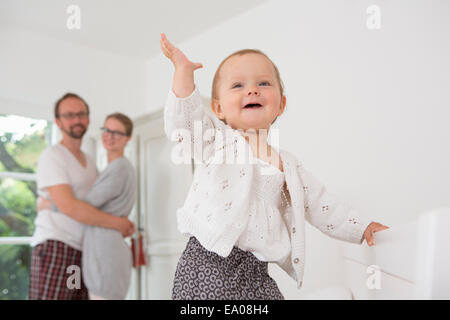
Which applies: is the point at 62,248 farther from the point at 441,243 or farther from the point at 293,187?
the point at 441,243

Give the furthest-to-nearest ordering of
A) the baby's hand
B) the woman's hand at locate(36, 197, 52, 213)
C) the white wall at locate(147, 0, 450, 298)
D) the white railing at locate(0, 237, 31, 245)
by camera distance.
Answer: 1. the white railing at locate(0, 237, 31, 245)
2. the woman's hand at locate(36, 197, 52, 213)
3. the white wall at locate(147, 0, 450, 298)
4. the baby's hand

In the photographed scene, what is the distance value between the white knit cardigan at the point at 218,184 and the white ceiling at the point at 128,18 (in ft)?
1.83

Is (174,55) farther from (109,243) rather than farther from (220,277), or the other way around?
(109,243)

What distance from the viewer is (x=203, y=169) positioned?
63cm

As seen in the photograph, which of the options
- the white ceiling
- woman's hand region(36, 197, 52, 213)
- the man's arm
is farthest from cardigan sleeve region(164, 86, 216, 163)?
woman's hand region(36, 197, 52, 213)

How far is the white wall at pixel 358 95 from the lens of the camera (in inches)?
42.7

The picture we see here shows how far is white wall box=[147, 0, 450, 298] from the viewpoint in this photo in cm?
108

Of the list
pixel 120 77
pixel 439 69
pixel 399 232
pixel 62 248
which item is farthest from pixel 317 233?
pixel 120 77

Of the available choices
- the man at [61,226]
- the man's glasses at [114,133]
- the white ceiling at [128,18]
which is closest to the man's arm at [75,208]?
the man at [61,226]

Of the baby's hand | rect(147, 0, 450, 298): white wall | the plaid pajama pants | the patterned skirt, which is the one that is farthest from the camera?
the plaid pajama pants

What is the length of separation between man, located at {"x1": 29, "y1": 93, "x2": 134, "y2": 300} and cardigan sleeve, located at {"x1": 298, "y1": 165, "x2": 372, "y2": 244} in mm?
859

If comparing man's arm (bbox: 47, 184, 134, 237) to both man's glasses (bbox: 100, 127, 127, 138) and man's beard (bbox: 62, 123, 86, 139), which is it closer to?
man's beard (bbox: 62, 123, 86, 139)

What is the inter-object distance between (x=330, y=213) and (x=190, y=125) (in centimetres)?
30

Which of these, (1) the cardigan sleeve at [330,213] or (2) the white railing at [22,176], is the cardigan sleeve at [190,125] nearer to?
(1) the cardigan sleeve at [330,213]
